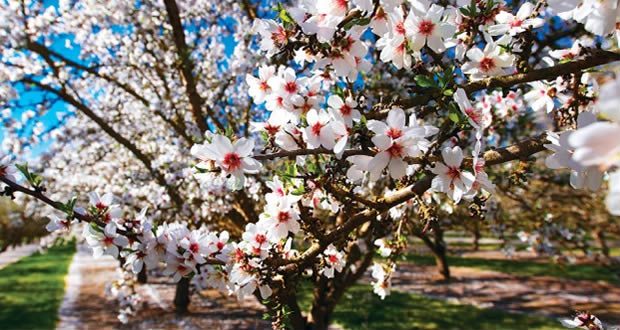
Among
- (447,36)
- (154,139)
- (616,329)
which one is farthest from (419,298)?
(447,36)

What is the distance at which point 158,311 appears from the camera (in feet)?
38.6

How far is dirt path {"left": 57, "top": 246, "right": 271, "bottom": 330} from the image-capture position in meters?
10.5

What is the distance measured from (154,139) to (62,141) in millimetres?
2139

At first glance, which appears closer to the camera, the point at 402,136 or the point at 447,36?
the point at 402,136

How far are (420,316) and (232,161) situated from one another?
982 cm

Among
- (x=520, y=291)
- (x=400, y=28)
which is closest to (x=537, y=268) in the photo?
(x=520, y=291)

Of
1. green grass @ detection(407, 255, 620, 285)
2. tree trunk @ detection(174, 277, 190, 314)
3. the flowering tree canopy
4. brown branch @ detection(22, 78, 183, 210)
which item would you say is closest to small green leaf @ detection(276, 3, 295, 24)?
the flowering tree canopy

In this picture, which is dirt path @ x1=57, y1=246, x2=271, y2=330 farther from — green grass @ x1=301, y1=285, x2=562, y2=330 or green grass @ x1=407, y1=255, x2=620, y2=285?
green grass @ x1=407, y1=255, x2=620, y2=285

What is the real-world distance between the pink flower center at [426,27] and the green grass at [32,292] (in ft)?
38.7

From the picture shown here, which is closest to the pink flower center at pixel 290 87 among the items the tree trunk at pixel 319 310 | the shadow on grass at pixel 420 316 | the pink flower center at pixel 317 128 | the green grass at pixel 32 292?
the pink flower center at pixel 317 128

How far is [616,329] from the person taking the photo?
7.33 ft

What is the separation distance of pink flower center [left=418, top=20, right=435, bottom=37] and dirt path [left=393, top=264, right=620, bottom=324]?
33.0ft

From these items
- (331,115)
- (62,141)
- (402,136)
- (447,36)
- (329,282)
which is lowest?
(329,282)

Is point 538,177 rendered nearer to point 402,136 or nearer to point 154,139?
point 402,136
